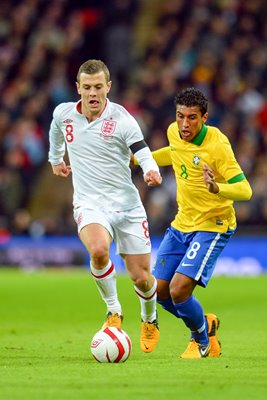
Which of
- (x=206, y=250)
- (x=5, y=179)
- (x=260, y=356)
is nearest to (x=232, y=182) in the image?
(x=206, y=250)

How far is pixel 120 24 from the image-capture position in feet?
82.5

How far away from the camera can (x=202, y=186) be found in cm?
955

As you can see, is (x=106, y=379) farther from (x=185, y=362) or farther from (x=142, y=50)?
(x=142, y=50)

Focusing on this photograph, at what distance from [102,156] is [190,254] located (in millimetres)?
1081

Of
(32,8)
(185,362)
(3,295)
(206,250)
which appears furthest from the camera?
(32,8)

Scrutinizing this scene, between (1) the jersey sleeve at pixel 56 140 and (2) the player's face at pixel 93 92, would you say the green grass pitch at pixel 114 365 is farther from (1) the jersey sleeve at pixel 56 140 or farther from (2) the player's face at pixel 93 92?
(2) the player's face at pixel 93 92

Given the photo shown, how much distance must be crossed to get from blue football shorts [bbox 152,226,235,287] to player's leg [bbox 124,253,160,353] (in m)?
0.18

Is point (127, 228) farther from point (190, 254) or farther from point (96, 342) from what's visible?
point (96, 342)

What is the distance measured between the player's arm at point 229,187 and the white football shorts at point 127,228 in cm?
88

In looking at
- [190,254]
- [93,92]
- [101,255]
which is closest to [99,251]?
[101,255]

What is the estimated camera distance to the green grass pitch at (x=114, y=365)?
23.4ft

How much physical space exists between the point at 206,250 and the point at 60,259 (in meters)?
12.6

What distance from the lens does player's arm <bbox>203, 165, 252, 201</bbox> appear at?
8.89 m

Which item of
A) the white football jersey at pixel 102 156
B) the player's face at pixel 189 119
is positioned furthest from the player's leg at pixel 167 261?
the player's face at pixel 189 119
